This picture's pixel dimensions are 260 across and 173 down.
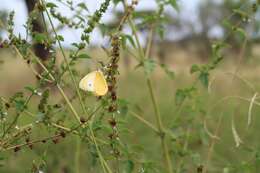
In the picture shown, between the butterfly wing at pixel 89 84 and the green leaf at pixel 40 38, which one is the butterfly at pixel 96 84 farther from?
the green leaf at pixel 40 38

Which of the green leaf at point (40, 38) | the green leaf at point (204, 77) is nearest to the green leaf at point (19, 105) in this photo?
the green leaf at point (40, 38)

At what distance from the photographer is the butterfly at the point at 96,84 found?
1390 mm

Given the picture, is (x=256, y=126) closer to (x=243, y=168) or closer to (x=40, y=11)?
(x=243, y=168)

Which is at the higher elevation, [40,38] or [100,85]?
[40,38]

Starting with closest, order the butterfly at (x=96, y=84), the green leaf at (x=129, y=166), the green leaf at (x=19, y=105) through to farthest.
Answer: 1. the butterfly at (x=96, y=84)
2. the green leaf at (x=19, y=105)
3. the green leaf at (x=129, y=166)

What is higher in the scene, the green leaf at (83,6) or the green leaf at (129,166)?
the green leaf at (83,6)

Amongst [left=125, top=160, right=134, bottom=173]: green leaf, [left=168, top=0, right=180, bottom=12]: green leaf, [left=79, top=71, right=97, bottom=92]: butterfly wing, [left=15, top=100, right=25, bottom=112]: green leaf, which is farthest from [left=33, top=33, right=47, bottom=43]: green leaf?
[left=168, top=0, right=180, bottom=12]: green leaf

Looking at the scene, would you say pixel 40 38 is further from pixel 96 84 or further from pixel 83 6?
pixel 83 6

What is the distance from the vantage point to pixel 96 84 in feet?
4.60

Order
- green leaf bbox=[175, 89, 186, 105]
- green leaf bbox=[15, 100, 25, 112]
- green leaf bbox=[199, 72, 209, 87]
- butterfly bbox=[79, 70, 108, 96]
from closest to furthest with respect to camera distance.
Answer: butterfly bbox=[79, 70, 108, 96] → green leaf bbox=[15, 100, 25, 112] → green leaf bbox=[199, 72, 209, 87] → green leaf bbox=[175, 89, 186, 105]

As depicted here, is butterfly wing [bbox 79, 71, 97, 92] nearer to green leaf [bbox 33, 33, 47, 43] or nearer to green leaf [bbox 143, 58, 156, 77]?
green leaf [bbox 33, 33, 47, 43]

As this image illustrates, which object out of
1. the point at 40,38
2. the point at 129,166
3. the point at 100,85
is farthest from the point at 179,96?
the point at 100,85

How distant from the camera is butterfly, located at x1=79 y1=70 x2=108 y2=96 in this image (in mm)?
1390

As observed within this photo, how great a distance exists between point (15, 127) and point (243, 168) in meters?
0.85
